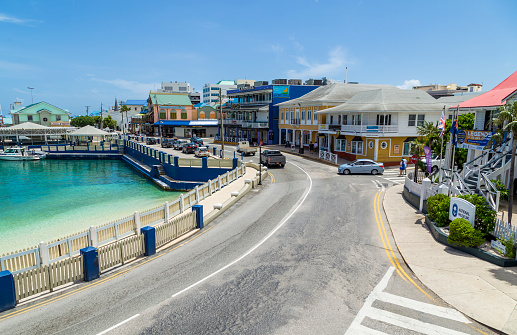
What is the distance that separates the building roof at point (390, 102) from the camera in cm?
3794

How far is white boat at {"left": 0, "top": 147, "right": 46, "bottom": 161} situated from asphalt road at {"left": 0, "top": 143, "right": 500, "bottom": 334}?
63.3 meters

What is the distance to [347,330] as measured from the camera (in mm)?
8586

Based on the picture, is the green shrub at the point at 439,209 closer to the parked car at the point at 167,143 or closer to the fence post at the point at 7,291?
the fence post at the point at 7,291

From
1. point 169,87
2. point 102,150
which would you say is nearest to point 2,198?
point 102,150

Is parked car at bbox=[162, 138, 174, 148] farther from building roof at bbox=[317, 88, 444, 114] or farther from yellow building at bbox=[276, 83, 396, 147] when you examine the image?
building roof at bbox=[317, 88, 444, 114]

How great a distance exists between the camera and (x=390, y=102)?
40.0 metres

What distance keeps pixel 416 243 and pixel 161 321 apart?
11.3 metres

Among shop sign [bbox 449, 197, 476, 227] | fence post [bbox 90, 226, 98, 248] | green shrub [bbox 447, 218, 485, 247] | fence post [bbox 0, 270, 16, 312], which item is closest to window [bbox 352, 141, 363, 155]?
shop sign [bbox 449, 197, 476, 227]

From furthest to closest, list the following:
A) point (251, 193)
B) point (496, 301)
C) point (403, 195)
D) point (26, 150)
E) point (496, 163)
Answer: point (26, 150) < point (251, 193) < point (403, 195) < point (496, 163) < point (496, 301)

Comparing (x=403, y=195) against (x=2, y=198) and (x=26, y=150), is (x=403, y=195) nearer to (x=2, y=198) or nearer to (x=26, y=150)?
(x=2, y=198)

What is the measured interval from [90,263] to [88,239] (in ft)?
7.32

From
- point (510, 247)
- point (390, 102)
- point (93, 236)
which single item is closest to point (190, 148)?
point (390, 102)

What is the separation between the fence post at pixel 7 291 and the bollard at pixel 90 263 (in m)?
2.09

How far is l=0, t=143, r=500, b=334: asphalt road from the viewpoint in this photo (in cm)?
888
